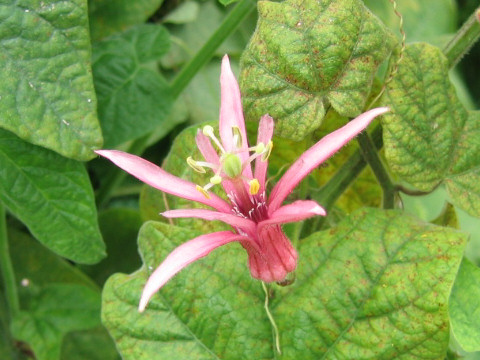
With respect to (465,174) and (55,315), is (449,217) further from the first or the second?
(55,315)

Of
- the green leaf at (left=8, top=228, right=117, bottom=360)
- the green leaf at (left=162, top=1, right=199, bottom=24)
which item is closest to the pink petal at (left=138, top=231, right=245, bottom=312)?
the green leaf at (left=8, top=228, right=117, bottom=360)

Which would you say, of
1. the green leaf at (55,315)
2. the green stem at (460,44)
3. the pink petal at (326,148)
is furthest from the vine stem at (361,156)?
the green leaf at (55,315)

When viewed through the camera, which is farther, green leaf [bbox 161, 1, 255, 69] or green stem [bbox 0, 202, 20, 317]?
green leaf [bbox 161, 1, 255, 69]

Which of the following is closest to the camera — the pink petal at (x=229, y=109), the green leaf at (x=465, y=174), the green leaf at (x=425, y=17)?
the pink petal at (x=229, y=109)

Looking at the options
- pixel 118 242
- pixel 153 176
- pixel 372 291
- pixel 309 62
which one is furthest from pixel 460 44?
pixel 118 242

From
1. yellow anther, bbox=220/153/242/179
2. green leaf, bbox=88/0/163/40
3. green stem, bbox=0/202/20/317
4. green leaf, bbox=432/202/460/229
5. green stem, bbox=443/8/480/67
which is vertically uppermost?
green leaf, bbox=88/0/163/40

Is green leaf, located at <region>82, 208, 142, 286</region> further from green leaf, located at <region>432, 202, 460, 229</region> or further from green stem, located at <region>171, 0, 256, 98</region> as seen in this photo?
green leaf, located at <region>432, 202, 460, 229</region>

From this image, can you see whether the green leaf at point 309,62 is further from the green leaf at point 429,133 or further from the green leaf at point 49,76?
the green leaf at point 49,76

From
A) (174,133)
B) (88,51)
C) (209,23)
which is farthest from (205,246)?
(209,23)
